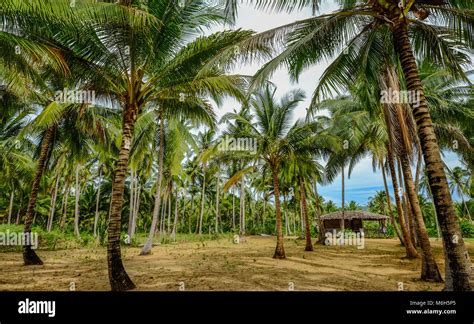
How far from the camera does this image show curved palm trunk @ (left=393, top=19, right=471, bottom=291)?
167 inches

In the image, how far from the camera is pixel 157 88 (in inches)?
298

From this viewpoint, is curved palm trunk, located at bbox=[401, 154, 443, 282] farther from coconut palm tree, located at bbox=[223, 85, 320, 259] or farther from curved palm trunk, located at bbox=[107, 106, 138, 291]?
curved palm trunk, located at bbox=[107, 106, 138, 291]

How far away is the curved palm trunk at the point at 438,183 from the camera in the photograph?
13.9 feet

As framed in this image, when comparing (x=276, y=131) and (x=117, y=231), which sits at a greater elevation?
(x=276, y=131)

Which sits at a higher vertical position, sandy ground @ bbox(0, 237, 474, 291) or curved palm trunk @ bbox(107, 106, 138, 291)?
curved palm trunk @ bbox(107, 106, 138, 291)

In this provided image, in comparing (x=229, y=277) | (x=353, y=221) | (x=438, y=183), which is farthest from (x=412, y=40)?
(x=353, y=221)

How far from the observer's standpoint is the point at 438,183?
4.52m

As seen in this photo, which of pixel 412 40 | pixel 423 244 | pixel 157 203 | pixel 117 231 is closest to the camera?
pixel 117 231

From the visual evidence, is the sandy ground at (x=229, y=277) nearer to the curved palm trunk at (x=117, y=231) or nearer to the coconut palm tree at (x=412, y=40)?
the curved palm trunk at (x=117, y=231)

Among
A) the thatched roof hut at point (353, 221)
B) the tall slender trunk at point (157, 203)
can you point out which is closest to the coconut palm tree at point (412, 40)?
the tall slender trunk at point (157, 203)

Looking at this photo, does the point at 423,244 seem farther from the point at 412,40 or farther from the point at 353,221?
the point at 353,221

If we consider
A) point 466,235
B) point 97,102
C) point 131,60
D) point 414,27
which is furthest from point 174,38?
point 466,235

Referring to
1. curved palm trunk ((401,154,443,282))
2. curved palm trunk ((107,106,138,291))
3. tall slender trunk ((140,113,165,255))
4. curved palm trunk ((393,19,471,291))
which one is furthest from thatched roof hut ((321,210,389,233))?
curved palm trunk ((107,106,138,291))
